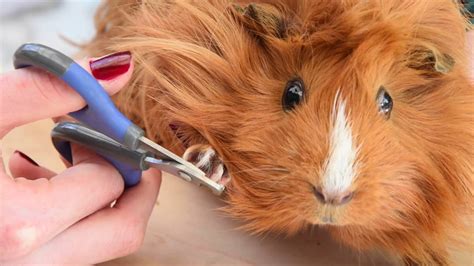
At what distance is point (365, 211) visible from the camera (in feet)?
2.97

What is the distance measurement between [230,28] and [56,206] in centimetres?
39

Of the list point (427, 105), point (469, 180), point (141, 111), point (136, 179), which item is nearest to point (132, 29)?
point (141, 111)

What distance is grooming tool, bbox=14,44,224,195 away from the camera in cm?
88

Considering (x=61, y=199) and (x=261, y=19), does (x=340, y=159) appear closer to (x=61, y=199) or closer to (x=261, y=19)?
(x=261, y=19)

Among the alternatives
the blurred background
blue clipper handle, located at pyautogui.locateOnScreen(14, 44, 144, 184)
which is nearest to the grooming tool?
blue clipper handle, located at pyautogui.locateOnScreen(14, 44, 144, 184)

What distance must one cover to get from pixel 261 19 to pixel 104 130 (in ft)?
0.96

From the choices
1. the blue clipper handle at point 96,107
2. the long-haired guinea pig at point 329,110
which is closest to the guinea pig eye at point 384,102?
the long-haired guinea pig at point 329,110

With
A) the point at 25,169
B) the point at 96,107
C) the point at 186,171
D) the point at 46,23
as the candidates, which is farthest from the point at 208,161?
the point at 46,23

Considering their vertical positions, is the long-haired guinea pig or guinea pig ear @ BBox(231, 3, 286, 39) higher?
guinea pig ear @ BBox(231, 3, 286, 39)

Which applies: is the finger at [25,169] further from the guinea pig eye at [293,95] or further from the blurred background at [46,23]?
the blurred background at [46,23]

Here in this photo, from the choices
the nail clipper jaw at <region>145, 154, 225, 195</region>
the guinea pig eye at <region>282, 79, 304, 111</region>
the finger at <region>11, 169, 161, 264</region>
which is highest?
the guinea pig eye at <region>282, 79, 304, 111</region>

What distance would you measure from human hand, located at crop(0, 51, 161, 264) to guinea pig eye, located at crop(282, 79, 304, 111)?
239 mm

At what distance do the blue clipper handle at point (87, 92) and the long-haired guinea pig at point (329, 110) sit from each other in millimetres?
125

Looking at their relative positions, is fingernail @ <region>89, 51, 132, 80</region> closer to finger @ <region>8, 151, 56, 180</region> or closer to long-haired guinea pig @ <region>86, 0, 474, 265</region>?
long-haired guinea pig @ <region>86, 0, 474, 265</region>
